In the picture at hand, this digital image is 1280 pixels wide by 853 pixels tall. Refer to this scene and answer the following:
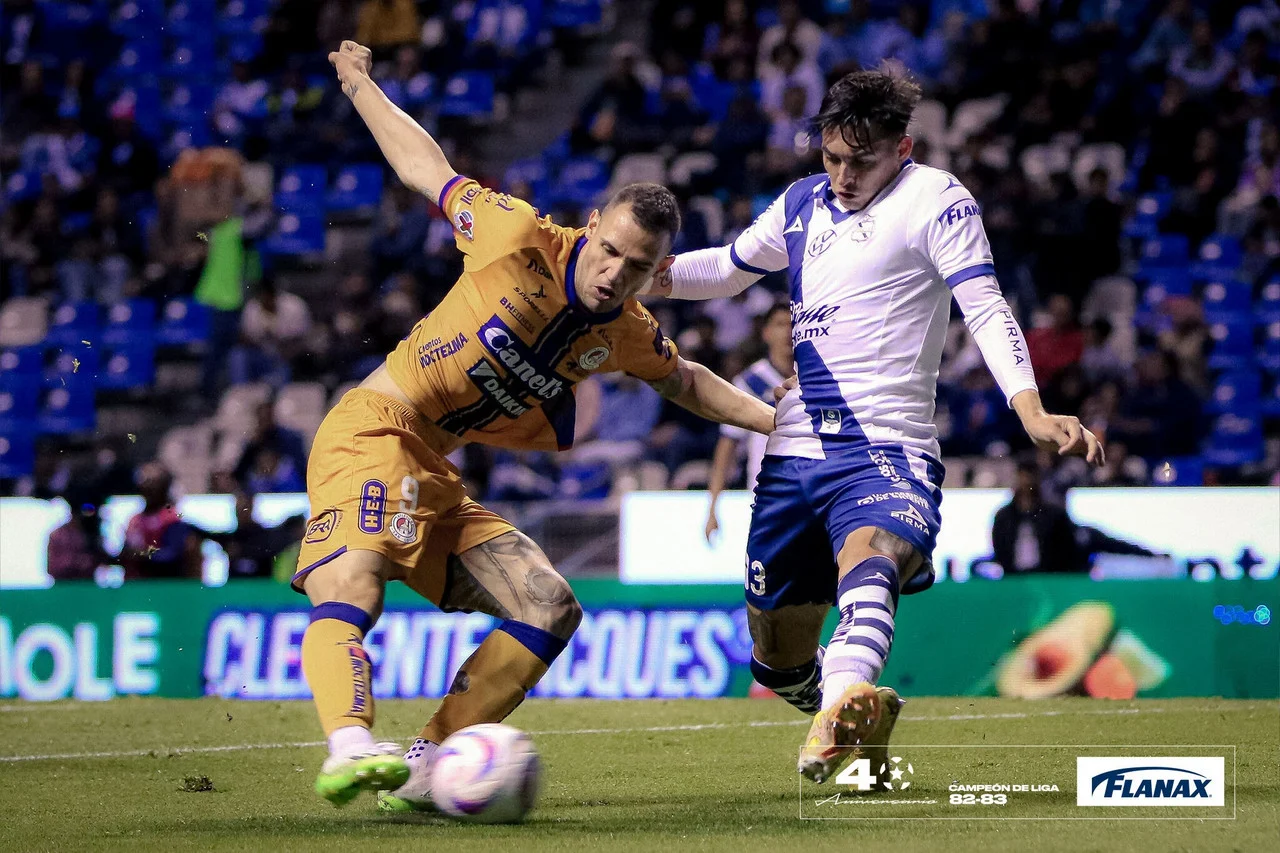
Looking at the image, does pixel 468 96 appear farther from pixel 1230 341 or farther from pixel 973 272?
pixel 973 272

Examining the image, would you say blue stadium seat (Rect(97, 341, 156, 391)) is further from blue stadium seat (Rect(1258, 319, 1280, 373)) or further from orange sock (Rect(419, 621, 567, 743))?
orange sock (Rect(419, 621, 567, 743))

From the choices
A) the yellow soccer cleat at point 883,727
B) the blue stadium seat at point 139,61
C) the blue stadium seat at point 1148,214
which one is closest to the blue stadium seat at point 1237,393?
the blue stadium seat at point 1148,214

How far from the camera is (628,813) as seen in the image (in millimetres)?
5641

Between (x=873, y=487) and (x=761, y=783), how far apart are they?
1.54 metres

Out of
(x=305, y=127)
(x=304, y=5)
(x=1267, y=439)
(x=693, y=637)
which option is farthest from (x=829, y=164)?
(x=304, y=5)

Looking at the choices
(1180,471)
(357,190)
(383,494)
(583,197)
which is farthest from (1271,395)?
(383,494)

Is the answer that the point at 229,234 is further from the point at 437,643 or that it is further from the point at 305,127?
the point at 437,643

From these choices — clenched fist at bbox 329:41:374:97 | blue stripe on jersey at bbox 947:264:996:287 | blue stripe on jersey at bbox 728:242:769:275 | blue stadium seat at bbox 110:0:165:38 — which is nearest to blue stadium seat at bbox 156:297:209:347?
blue stadium seat at bbox 110:0:165:38

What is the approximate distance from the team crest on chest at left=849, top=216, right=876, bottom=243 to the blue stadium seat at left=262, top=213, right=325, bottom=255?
40.4 ft

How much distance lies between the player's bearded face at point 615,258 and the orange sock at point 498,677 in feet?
3.96

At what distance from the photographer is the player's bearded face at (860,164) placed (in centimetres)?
573

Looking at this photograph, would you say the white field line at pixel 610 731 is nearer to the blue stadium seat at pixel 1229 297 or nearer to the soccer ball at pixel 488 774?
the soccer ball at pixel 488 774

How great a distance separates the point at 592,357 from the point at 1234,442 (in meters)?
9.73

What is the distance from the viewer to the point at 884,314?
5766 mm
